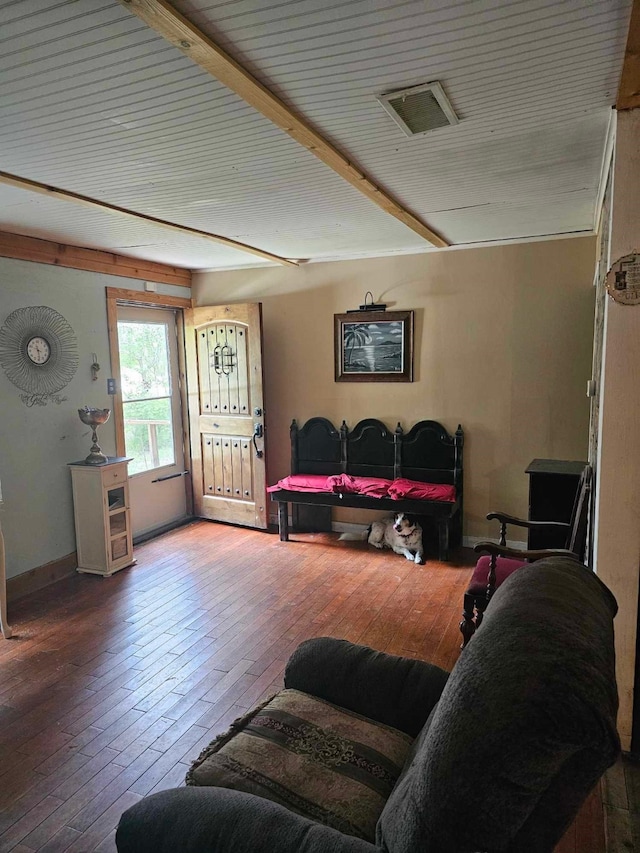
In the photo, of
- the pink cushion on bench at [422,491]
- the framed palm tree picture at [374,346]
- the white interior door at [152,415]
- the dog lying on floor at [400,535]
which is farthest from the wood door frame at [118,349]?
the pink cushion on bench at [422,491]

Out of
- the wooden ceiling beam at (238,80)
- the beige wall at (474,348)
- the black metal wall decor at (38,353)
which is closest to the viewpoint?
the wooden ceiling beam at (238,80)

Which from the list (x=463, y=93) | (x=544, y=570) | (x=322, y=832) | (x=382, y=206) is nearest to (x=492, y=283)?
(x=382, y=206)

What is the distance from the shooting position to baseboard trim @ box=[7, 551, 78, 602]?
3711 mm

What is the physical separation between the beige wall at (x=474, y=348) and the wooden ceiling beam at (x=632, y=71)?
7.57 ft

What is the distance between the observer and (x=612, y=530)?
2.08m

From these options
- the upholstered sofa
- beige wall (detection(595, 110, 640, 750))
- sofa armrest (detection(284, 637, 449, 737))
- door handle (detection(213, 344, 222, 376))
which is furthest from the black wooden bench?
the upholstered sofa

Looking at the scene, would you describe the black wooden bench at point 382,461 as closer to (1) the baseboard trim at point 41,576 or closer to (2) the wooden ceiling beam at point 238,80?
(1) the baseboard trim at point 41,576

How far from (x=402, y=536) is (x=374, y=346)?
163 centimetres

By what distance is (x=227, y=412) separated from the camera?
517 centimetres

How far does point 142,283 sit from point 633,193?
156 inches

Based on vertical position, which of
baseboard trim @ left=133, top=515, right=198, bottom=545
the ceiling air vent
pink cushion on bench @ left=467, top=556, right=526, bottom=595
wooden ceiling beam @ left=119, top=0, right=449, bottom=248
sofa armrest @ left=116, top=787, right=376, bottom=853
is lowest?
baseboard trim @ left=133, top=515, right=198, bottom=545

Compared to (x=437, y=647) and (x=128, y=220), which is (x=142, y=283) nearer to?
(x=128, y=220)

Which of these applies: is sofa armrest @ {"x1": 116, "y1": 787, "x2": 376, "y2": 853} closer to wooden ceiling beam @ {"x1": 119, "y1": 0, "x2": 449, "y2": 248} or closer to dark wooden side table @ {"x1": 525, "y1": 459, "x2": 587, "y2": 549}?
wooden ceiling beam @ {"x1": 119, "y1": 0, "x2": 449, "y2": 248}

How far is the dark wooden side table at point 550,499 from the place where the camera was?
3.25 m
